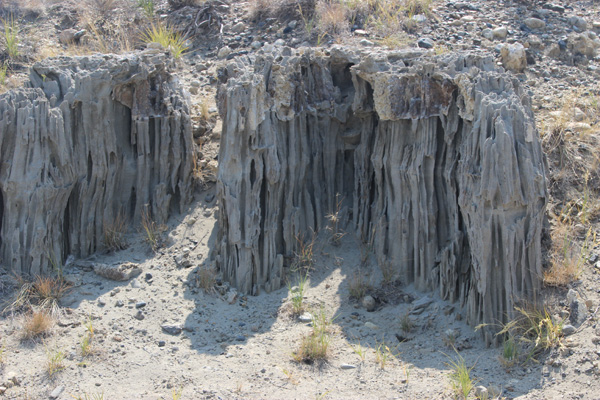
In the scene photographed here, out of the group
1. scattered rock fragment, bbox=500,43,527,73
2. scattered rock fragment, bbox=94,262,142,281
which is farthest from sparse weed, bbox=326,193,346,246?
scattered rock fragment, bbox=500,43,527,73

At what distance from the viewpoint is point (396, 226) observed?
7605mm

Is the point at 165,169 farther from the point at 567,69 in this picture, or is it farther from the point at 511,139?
the point at 567,69

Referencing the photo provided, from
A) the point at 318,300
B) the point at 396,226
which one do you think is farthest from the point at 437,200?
the point at 318,300

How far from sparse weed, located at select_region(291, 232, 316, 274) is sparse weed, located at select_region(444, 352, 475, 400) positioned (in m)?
2.14

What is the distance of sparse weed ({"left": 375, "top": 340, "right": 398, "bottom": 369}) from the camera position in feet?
21.0

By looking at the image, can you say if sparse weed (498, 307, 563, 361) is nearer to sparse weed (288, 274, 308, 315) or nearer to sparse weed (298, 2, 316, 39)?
sparse weed (288, 274, 308, 315)

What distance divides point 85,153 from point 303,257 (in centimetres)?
272

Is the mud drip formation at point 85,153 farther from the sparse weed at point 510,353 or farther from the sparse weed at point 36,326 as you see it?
the sparse weed at point 510,353

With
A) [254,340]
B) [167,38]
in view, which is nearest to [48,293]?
[254,340]

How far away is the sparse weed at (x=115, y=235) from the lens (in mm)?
8070

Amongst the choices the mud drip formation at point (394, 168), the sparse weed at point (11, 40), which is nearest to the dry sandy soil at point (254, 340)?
the mud drip formation at point (394, 168)

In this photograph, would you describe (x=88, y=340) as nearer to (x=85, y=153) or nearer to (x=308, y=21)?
(x=85, y=153)

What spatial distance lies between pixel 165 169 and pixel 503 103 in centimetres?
402

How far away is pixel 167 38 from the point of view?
11.0m
